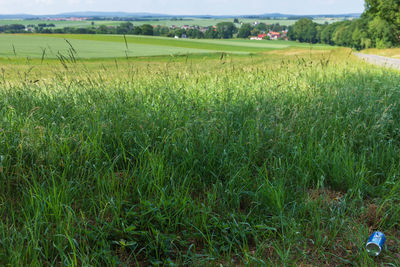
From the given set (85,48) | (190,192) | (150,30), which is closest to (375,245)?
(190,192)

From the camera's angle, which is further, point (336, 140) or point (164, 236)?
point (336, 140)

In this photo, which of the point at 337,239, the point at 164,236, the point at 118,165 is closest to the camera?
the point at 164,236

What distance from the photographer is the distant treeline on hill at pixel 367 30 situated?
42625 millimetres

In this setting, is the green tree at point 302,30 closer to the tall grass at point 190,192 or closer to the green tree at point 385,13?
the green tree at point 385,13

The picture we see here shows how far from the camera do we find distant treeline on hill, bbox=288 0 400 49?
140ft

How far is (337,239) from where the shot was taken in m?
2.28

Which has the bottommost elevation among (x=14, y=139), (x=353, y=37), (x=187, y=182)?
(x=187, y=182)

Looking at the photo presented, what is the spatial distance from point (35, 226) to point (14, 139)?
1.23 m

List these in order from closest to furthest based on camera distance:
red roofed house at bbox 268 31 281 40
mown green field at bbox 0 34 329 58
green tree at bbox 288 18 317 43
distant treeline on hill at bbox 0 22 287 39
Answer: mown green field at bbox 0 34 329 58 → distant treeline on hill at bbox 0 22 287 39 → red roofed house at bbox 268 31 281 40 → green tree at bbox 288 18 317 43

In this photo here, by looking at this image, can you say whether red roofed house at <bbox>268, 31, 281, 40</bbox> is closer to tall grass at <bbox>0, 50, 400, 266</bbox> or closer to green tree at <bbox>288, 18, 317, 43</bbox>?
green tree at <bbox>288, 18, 317, 43</bbox>

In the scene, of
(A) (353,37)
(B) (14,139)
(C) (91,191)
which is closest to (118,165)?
(C) (91,191)

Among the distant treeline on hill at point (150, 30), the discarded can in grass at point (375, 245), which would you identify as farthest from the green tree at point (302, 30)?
the discarded can in grass at point (375, 245)

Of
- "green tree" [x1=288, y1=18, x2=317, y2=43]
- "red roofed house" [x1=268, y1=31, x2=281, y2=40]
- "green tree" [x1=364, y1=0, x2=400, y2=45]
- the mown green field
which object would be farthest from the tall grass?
"green tree" [x1=288, y1=18, x2=317, y2=43]

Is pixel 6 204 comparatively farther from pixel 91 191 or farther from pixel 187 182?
pixel 187 182
